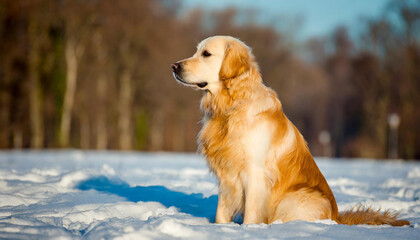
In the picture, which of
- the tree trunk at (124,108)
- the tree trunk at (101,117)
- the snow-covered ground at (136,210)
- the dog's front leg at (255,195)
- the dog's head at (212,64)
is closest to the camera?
the snow-covered ground at (136,210)

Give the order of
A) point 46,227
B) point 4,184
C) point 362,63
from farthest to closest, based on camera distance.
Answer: point 362,63 < point 4,184 < point 46,227

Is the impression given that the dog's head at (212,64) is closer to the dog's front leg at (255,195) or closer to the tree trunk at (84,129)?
the dog's front leg at (255,195)

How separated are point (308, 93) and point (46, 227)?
Answer: 4087 centimetres

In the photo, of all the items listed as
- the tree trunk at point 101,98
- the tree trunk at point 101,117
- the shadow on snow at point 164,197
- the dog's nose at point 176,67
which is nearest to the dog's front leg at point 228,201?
the shadow on snow at point 164,197

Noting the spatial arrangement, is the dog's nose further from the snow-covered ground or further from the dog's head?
the snow-covered ground

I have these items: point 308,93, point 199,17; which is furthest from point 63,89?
point 308,93

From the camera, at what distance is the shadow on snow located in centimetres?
421

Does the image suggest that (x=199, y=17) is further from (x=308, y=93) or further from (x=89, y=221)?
(x=89, y=221)

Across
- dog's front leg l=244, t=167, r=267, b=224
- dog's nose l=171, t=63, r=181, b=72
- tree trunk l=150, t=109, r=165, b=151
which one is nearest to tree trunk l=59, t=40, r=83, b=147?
tree trunk l=150, t=109, r=165, b=151

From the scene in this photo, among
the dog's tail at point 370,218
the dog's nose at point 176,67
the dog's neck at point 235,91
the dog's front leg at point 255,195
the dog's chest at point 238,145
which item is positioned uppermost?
the dog's nose at point 176,67

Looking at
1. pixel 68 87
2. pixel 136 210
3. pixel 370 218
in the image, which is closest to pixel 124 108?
pixel 68 87

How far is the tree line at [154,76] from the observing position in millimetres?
20328

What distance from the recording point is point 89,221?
3.36 meters

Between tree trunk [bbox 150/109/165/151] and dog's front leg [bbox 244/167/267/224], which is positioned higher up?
dog's front leg [bbox 244/167/267/224]
